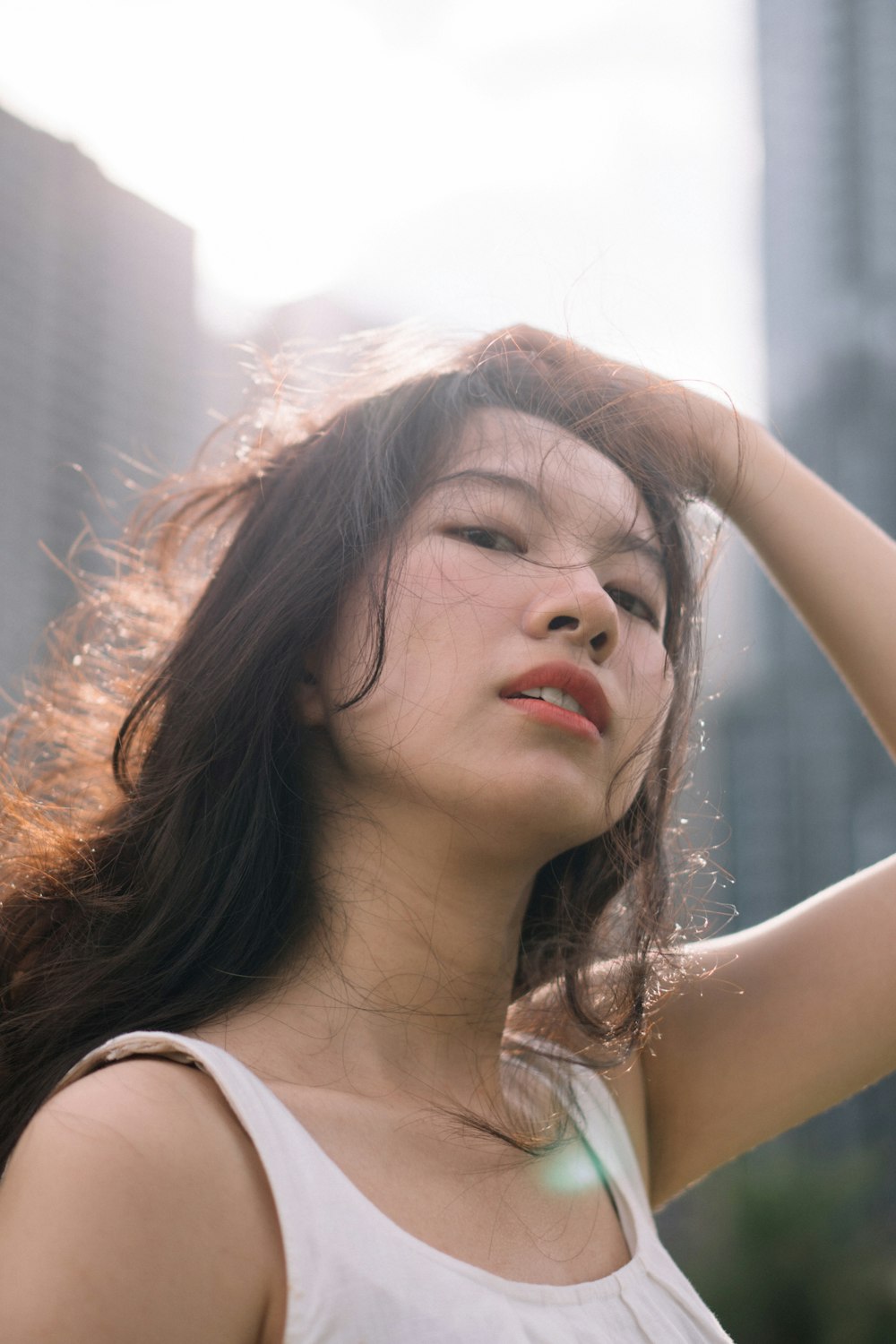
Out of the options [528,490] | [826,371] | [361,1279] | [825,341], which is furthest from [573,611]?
[826,371]

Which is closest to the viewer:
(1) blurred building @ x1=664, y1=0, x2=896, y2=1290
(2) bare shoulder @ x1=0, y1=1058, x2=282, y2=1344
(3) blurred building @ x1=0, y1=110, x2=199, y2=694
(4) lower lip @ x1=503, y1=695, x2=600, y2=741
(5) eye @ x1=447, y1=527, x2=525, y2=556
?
(2) bare shoulder @ x1=0, y1=1058, x2=282, y2=1344

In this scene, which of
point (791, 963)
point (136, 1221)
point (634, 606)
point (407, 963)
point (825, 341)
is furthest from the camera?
point (825, 341)

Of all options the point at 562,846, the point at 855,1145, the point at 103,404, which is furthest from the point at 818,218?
the point at 562,846

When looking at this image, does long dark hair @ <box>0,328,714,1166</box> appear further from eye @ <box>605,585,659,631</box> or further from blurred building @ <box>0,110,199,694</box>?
blurred building @ <box>0,110,199,694</box>

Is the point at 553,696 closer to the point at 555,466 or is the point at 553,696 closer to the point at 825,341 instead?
the point at 555,466

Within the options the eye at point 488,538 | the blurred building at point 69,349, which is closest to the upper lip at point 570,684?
the eye at point 488,538

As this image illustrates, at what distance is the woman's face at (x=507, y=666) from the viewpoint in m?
1.54

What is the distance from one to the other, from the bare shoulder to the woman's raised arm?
926mm

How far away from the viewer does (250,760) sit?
5.49 feet

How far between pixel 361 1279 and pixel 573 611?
819 millimetres

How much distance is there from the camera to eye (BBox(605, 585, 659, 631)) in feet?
5.83

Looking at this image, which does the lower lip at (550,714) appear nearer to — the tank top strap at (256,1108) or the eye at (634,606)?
the eye at (634,606)

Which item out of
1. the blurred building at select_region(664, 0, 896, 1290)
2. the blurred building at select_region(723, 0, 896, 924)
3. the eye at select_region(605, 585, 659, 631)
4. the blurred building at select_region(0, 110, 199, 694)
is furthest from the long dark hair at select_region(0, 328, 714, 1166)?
the blurred building at select_region(723, 0, 896, 924)

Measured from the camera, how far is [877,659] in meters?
2.00
